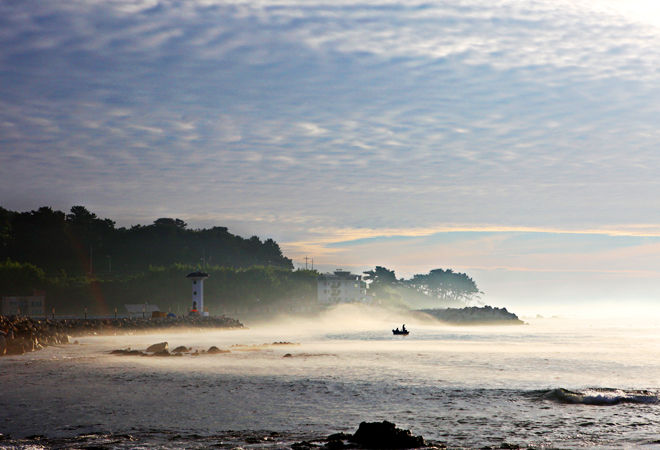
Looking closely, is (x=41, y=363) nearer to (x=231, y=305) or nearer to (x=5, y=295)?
(x=5, y=295)

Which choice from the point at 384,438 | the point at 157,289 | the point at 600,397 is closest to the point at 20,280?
the point at 157,289

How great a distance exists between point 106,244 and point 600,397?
159222 mm

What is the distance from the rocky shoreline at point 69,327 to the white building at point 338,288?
74.7 metres

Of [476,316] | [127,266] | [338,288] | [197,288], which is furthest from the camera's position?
[338,288]

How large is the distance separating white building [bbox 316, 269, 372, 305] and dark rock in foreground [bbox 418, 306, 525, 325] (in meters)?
25.2

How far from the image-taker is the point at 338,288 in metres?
167

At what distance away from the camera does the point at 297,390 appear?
2181cm

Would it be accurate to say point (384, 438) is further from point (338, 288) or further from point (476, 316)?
point (338, 288)

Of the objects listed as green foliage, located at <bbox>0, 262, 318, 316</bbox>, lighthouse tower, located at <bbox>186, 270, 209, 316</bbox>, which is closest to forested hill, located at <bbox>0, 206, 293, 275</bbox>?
green foliage, located at <bbox>0, 262, 318, 316</bbox>

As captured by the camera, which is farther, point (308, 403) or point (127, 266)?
point (127, 266)

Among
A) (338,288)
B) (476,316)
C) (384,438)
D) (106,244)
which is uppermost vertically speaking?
(106,244)

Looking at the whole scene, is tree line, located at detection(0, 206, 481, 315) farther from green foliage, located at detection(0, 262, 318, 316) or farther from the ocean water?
the ocean water

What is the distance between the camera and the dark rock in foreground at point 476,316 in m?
141

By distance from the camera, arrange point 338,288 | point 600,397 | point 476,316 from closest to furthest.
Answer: point 600,397
point 476,316
point 338,288
